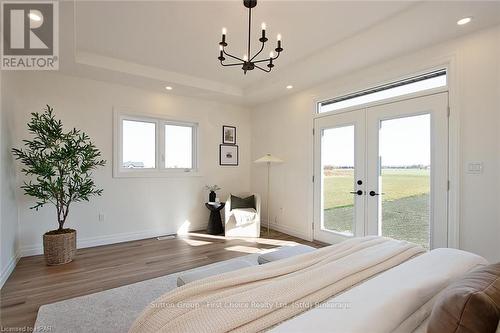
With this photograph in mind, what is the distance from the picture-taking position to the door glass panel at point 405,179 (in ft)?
9.22

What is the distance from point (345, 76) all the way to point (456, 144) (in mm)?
1691

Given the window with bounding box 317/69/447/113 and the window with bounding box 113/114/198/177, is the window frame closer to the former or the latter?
the window with bounding box 317/69/447/113

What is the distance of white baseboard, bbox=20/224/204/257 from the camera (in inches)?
131

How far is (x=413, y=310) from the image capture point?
98 cm

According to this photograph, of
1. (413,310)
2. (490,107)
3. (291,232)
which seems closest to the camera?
(413,310)

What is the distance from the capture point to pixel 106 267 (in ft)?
9.73

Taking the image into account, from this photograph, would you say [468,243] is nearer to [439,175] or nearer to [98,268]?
[439,175]

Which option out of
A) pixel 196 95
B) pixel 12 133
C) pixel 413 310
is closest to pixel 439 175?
pixel 413 310

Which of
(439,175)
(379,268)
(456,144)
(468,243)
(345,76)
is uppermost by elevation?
(345,76)

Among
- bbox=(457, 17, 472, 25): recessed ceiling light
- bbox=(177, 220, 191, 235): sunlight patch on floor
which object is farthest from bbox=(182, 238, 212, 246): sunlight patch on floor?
bbox=(457, 17, 472, 25): recessed ceiling light

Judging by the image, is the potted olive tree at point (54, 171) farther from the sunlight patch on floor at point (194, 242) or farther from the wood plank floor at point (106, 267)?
the sunlight patch on floor at point (194, 242)

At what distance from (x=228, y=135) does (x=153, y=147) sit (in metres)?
1.55

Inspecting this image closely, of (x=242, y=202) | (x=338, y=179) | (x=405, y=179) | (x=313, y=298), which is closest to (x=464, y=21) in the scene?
(x=405, y=179)

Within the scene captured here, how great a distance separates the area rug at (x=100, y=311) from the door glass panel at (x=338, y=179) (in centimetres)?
208
